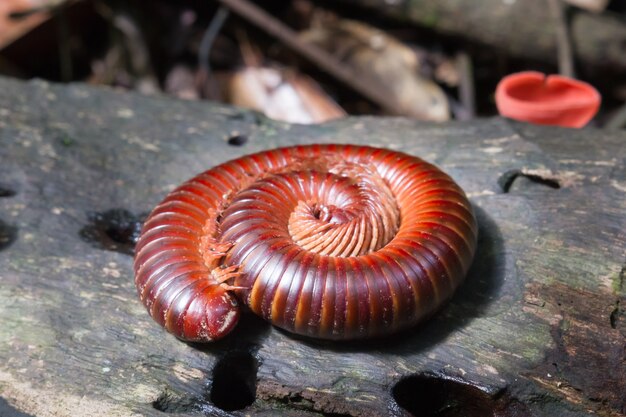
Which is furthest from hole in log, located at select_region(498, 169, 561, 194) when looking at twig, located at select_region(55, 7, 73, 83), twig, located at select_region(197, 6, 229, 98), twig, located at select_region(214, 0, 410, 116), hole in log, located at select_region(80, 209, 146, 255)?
twig, located at select_region(55, 7, 73, 83)

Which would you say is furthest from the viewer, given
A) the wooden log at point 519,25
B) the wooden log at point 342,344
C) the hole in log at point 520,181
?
the wooden log at point 519,25

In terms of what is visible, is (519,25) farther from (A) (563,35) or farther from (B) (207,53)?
(B) (207,53)

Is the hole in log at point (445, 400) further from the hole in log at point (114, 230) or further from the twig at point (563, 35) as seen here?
the twig at point (563, 35)

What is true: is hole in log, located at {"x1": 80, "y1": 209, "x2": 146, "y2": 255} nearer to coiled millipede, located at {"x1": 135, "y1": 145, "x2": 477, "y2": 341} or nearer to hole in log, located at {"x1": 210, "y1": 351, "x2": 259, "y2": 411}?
coiled millipede, located at {"x1": 135, "y1": 145, "x2": 477, "y2": 341}

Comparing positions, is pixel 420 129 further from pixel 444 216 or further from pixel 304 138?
pixel 444 216

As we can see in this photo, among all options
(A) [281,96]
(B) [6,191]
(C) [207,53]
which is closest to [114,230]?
(B) [6,191]

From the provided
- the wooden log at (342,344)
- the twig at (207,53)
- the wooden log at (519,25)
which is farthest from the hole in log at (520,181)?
the twig at (207,53)
